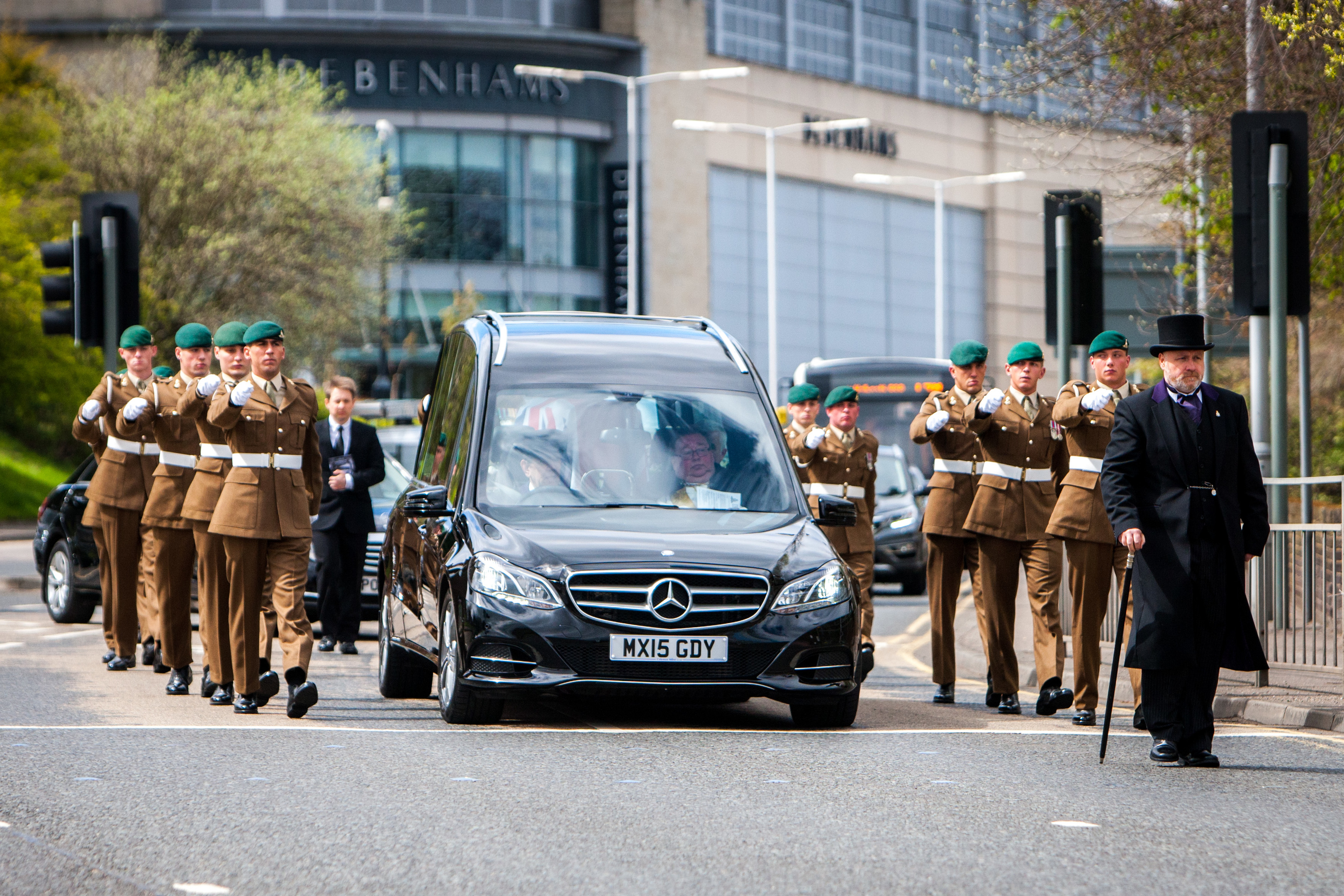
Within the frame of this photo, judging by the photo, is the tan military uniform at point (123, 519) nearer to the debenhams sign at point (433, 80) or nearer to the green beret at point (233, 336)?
the green beret at point (233, 336)

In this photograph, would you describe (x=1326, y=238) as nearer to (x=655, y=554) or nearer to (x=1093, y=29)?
(x=1093, y=29)

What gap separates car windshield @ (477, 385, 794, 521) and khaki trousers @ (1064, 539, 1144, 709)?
5.08ft

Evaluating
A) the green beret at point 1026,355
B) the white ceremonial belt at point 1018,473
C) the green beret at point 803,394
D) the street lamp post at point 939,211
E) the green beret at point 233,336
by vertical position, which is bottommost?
the white ceremonial belt at point 1018,473

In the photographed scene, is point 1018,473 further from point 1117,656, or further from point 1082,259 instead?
point 1082,259

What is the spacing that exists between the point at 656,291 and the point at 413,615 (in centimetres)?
5053

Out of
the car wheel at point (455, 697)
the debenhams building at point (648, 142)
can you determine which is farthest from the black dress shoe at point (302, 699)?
the debenhams building at point (648, 142)

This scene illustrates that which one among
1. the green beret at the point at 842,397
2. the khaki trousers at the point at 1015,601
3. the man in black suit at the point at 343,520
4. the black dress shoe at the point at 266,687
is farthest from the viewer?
the man in black suit at the point at 343,520

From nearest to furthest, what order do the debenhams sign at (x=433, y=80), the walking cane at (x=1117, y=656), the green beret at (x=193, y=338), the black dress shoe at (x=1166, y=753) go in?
the walking cane at (x=1117, y=656) → the black dress shoe at (x=1166, y=753) → the green beret at (x=193, y=338) → the debenhams sign at (x=433, y=80)

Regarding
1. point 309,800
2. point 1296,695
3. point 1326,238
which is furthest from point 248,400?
point 1326,238

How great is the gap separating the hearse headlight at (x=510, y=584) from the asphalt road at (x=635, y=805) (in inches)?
24.3

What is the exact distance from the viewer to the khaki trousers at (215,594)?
10.7 m

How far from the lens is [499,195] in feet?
194

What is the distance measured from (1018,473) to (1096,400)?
0.86 m

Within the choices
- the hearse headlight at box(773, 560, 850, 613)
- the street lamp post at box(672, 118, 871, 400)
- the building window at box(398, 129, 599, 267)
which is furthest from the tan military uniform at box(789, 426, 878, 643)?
the building window at box(398, 129, 599, 267)
